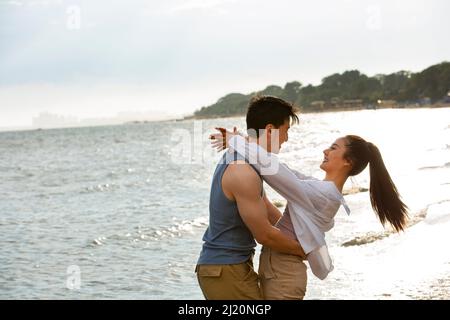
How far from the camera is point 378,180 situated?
4.45 meters

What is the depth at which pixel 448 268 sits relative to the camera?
1033 centimetres

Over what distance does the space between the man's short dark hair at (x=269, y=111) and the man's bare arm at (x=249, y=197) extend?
0.30 meters

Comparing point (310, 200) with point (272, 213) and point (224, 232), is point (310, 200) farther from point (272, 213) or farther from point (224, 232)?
point (224, 232)

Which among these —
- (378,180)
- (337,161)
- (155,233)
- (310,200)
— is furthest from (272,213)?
(155,233)

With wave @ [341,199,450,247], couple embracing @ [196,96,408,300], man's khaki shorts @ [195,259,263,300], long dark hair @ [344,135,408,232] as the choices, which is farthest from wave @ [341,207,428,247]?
man's khaki shorts @ [195,259,263,300]

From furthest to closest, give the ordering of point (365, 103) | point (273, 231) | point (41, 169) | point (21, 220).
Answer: point (365, 103), point (41, 169), point (21, 220), point (273, 231)

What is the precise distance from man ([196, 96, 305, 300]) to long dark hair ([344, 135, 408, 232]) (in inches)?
18.4

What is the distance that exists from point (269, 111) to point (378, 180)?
92 centimetres

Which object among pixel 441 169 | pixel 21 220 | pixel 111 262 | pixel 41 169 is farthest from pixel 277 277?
pixel 41 169

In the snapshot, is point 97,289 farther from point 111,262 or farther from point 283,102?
point 283,102

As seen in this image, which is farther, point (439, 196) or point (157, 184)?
point (157, 184)

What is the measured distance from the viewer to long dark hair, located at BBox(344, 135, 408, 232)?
4.39 meters

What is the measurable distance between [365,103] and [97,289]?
593 feet

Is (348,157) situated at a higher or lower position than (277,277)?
higher
